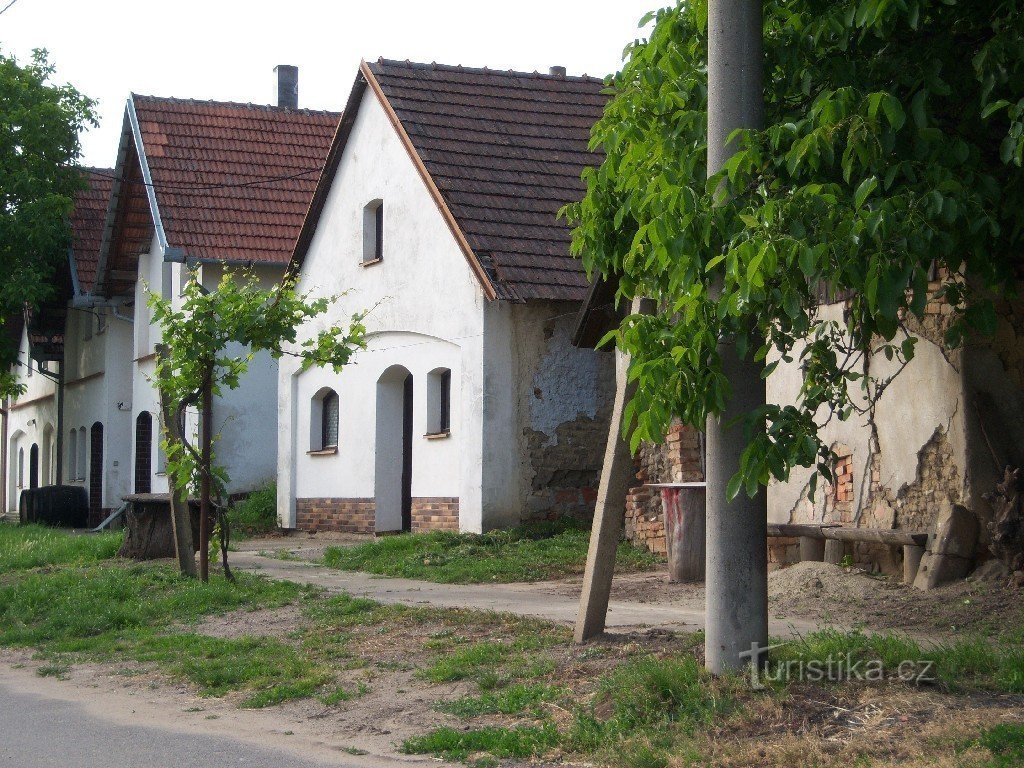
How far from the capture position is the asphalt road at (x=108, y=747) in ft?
21.5

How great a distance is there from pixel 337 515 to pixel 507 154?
6.24 meters

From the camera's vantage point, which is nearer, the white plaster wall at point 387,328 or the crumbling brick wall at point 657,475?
the crumbling brick wall at point 657,475

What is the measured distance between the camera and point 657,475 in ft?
53.5

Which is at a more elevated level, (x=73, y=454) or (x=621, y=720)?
(x=73, y=454)

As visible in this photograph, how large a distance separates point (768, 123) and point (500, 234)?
10914mm

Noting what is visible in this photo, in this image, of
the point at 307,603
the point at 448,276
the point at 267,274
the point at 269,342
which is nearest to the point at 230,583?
the point at 307,603

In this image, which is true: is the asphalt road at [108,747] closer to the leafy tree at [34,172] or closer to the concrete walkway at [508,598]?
the concrete walkway at [508,598]

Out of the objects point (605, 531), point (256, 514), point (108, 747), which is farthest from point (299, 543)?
point (108, 747)

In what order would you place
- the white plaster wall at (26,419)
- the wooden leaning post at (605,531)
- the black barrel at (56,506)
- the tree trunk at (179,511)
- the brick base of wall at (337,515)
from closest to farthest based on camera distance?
the wooden leaning post at (605,531), the tree trunk at (179,511), the brick base of wall at (337,515), the black barrel at (56,506), the white plaster wall at (26,419)

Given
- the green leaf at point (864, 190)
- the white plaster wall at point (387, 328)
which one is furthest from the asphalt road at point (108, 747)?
the white plaster wall at point (387, 328)

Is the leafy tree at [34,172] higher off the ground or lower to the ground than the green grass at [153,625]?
higher

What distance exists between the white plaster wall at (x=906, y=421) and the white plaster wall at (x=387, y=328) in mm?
6859

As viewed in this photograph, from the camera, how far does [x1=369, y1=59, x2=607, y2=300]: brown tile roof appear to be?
58.4 feet

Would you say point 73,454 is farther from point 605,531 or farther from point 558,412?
point 605,531
